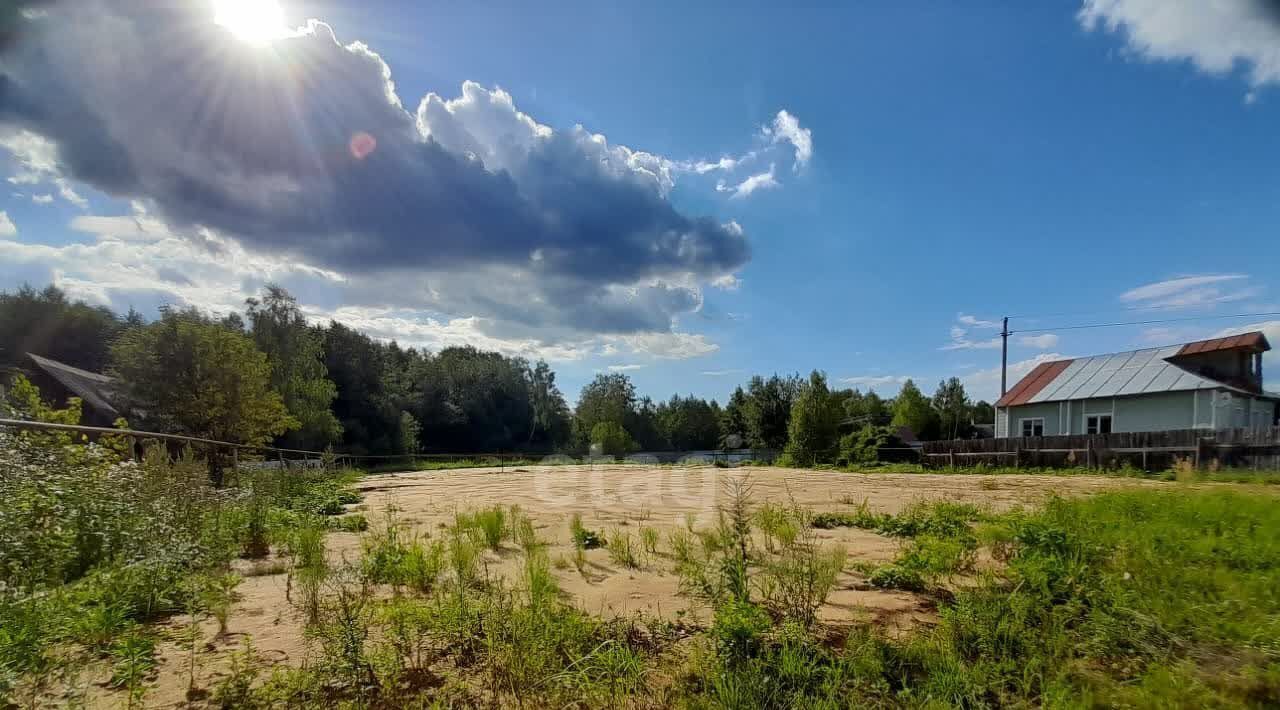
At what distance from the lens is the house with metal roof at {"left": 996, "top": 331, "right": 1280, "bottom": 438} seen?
18.9 metres

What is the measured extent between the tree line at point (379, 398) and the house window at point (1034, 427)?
5717 mm

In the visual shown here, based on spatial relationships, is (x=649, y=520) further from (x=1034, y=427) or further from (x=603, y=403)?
(x=603, y=403)

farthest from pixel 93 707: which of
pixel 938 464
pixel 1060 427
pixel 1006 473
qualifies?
pixel 1060 427

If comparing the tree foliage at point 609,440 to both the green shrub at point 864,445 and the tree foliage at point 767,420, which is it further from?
the green shrub at point 864,445

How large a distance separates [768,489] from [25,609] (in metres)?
10.6

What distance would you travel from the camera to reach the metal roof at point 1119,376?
19.6 meters

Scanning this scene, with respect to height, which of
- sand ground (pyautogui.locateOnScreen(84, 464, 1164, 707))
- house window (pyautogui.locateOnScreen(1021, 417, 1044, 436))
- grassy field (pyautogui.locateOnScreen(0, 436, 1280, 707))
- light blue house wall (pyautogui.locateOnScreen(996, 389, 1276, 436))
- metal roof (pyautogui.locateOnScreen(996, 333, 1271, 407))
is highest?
metal roof (pyautogui.locateOnScreen(996, 333, 1271, 407))

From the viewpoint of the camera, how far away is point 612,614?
3291mm

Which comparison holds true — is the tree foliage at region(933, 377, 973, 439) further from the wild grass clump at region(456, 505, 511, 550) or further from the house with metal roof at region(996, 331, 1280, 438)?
the wild grass clump at region(456, 505, 511, 550)

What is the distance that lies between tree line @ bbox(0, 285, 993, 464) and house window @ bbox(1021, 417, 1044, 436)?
18.8 feet

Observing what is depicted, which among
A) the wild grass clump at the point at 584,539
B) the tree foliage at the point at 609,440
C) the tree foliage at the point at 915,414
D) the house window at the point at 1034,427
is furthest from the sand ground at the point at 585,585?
the tree foliage at the point at 915,414

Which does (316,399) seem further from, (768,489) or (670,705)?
(670,705)

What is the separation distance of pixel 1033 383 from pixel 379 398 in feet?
144

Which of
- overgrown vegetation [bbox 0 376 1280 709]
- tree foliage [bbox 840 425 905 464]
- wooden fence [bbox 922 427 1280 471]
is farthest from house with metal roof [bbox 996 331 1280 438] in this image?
overgrown vegetation [bbox 0 376 1280 709]
